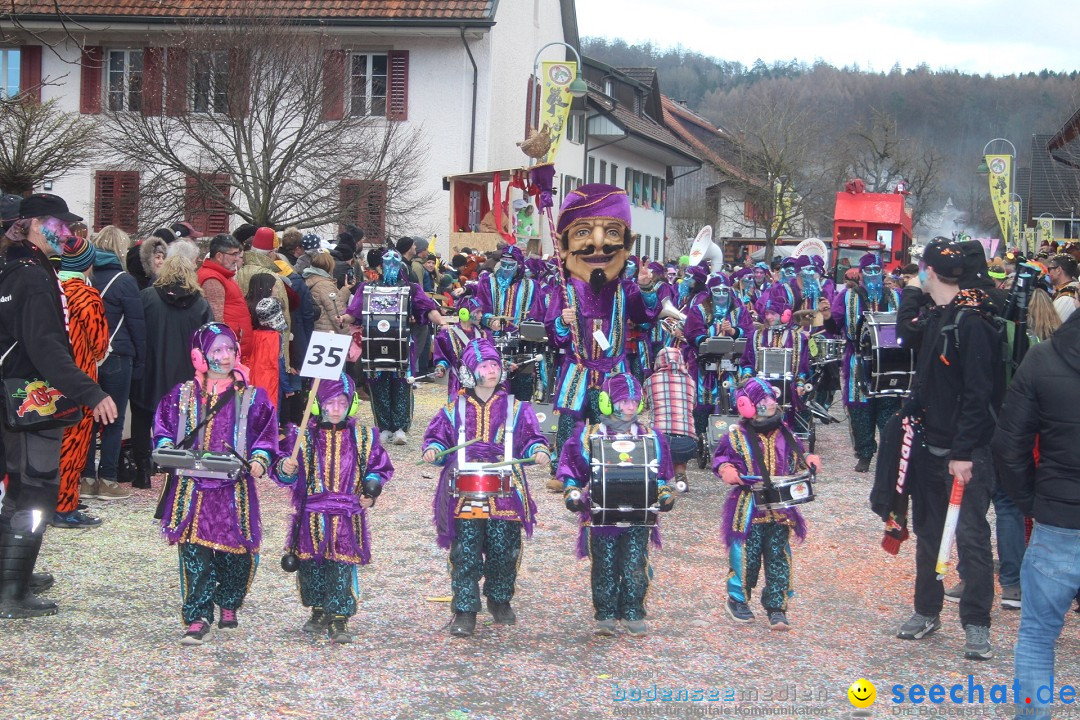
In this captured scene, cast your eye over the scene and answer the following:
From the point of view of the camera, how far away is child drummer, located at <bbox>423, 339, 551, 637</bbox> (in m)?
6.22

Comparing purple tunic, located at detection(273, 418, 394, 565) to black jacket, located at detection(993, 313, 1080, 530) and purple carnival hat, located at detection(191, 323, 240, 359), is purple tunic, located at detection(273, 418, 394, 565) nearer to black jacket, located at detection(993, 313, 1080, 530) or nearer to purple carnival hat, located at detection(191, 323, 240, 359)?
purple carnival hat, located at detection(191, 323, 240, 359)

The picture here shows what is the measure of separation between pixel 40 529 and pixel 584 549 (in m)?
2.73

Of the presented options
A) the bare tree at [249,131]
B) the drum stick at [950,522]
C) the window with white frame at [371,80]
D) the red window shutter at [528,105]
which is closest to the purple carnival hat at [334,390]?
the drum stick at [950,522]

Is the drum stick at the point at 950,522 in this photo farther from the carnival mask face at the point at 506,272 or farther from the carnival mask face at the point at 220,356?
the carnival mask face at the point at 506,272

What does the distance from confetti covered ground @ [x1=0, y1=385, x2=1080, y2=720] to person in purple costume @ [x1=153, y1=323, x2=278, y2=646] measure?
21 centimetres

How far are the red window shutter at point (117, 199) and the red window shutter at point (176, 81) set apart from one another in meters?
2.80

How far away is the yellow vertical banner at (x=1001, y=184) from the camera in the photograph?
33.2 m

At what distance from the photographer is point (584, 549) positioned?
6.43 metres

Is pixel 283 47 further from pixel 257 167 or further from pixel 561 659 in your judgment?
pixel 561 659

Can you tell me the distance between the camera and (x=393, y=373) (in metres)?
11.7

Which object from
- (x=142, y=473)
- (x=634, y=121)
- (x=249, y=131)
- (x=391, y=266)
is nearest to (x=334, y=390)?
(x=142, y=473)

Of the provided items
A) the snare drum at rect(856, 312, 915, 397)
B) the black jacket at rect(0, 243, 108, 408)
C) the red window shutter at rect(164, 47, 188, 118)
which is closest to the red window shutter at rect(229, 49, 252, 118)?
the red window shutter at rect(164, 47, 188, 118)

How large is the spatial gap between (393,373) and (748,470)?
573 centimetres

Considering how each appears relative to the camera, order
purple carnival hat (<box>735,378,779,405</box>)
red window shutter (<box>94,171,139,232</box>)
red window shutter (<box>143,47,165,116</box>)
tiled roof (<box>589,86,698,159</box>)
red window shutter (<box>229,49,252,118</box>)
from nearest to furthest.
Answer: purple carnival hat (<box>735,378,779,405</box>), red window shutter (<box>229,49,252,118</box>), red window shutter (<box>143,47,165,116</box>), red window shutter (<box>94,171,139,232</box>), tiled roof (<box>589,86,698,159</box>)
